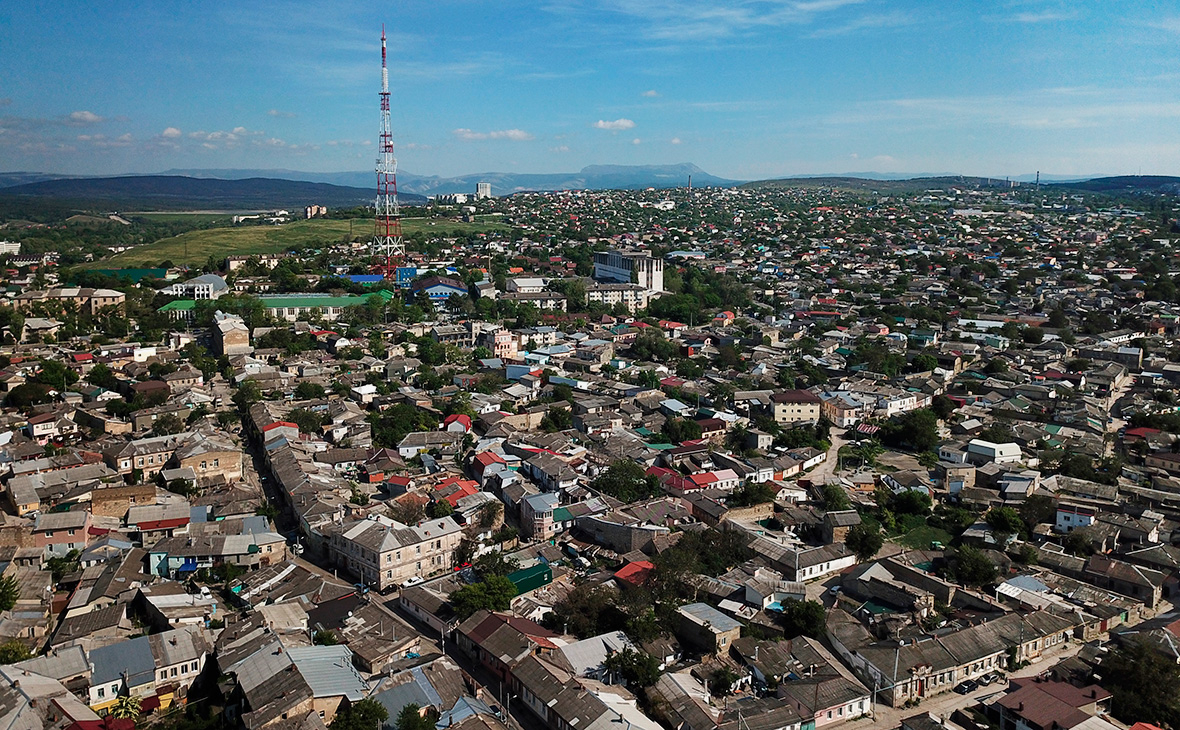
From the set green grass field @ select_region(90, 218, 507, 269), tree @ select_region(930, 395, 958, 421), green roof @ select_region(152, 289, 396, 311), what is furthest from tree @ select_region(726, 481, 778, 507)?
green grass field @ select_region(90, 218, 507, 269)

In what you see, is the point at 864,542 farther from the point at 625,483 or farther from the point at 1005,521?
the point at 625,483

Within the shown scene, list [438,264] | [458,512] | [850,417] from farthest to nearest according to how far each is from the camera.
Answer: [438,264], [850,417], [458,512]

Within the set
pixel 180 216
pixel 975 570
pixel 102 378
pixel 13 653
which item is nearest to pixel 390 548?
pixel 13 653

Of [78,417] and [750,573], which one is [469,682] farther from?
[78,417]

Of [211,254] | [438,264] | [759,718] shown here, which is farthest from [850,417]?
[211,254]

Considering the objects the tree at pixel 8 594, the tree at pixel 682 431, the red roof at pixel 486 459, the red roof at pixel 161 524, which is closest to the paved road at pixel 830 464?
the tree at pixel 682 431

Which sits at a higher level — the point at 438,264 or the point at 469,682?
the point at 438,264

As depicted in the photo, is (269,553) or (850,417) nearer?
(269,553)

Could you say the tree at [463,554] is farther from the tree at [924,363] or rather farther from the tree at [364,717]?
the tree at [924,363]
